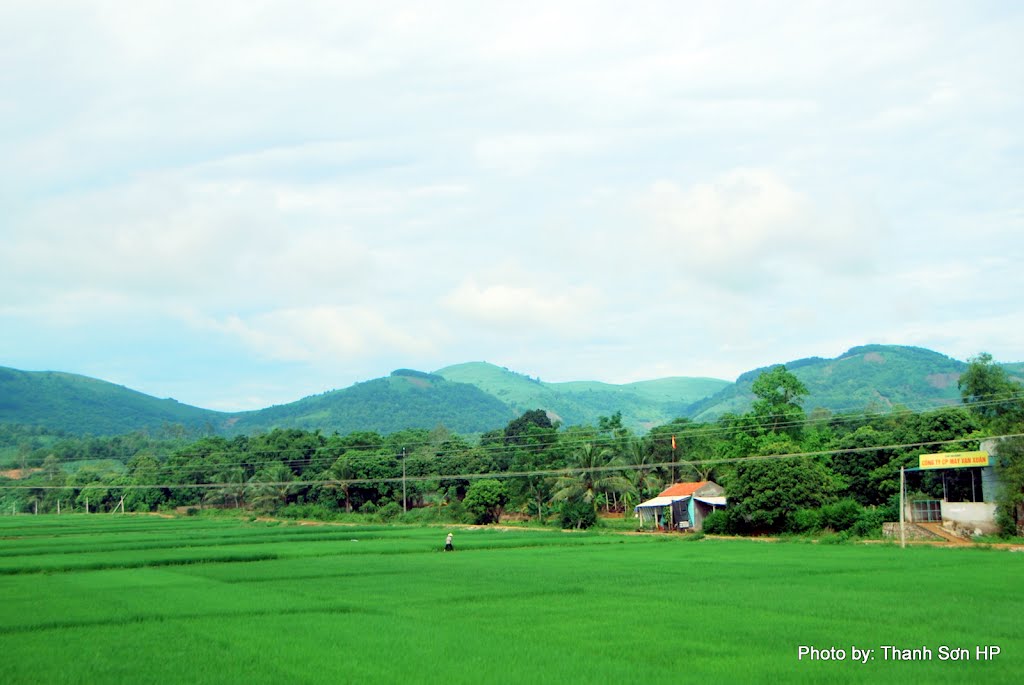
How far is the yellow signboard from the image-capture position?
39375 mm

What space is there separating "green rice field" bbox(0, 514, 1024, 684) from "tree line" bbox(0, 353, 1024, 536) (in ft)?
30.5

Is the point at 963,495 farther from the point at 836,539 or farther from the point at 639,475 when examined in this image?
the point at 639,475

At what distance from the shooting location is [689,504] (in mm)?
56031

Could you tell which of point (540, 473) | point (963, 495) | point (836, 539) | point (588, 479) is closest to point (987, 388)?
point (963, 495)

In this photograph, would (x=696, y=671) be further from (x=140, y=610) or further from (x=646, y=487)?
(x=646, y=487)

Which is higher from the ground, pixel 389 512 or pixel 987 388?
pixel 987 388

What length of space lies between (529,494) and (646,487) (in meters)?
9.43

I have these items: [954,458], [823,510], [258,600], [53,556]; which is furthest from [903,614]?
[53,556]

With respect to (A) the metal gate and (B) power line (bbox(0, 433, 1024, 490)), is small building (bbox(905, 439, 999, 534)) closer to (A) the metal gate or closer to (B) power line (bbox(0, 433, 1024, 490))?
(A) the metal gate

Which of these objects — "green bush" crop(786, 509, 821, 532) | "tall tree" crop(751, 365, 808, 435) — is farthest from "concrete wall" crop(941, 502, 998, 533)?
"tall tree" crop(751, 365, 808, 435)

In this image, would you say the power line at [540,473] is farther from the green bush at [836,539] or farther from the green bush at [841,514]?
the green bush at [836,539]

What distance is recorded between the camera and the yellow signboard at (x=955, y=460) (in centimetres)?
3938

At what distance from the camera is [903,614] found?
61.2 feet

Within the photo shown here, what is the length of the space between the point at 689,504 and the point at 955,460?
1851 cm
